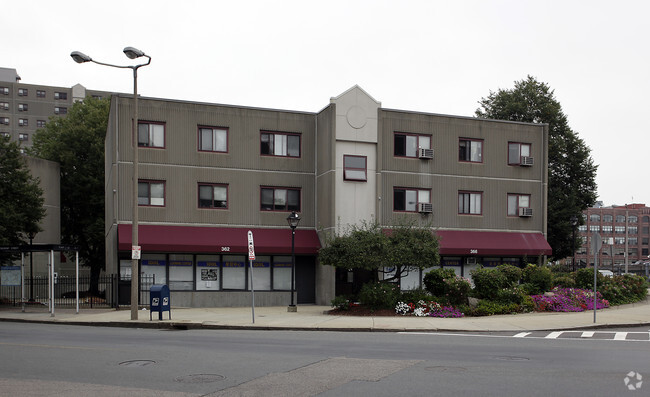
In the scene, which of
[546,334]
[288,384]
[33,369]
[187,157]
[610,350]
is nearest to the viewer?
[288,384]

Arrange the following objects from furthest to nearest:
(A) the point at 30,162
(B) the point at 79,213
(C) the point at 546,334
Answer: (B) the point at 79,213
(A) the point at 30,162
(C) the point at 546,334

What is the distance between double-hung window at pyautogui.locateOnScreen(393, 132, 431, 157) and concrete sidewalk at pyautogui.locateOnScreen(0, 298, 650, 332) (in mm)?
10458

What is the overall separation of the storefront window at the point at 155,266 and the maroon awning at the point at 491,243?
518 inches

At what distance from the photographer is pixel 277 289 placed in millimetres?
31656

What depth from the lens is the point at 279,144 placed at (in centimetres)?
3262

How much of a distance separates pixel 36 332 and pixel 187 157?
1380 centimetres

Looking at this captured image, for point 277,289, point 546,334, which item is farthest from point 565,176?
point 546,334

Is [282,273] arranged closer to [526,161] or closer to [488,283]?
[488,283]

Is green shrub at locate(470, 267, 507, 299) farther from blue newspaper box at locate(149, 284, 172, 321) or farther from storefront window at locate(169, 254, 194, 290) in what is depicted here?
storefront window at locate(169, 254, 194, 290)

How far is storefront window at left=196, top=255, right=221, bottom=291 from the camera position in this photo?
1204 inches

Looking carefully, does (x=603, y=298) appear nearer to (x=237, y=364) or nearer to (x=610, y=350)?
(x=610, y=350)

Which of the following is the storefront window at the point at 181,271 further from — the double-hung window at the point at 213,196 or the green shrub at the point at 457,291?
the green shrub at the point at 457,291

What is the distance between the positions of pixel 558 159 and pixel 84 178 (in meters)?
33.2

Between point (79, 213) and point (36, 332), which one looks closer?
point (36, 332)
